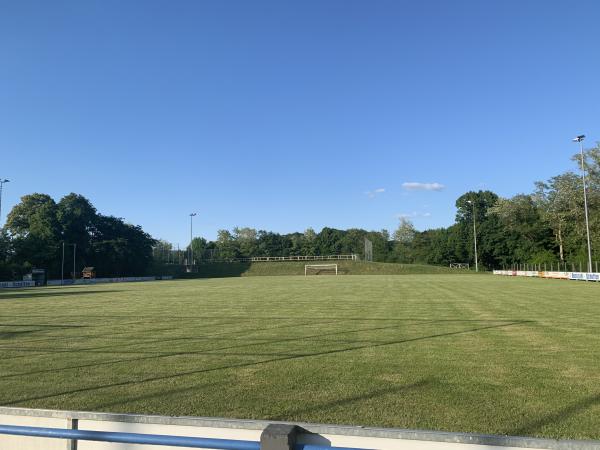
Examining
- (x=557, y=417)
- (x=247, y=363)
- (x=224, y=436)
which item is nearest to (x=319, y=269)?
(x=247, y=363)

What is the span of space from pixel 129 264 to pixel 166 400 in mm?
98905

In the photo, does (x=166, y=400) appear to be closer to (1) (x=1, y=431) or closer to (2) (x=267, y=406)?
(2) (x=267, y=406)

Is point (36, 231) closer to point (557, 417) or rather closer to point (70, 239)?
point (70, 239)

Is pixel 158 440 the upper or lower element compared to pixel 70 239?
lower

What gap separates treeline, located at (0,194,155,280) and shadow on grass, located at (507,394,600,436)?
78455 millimetres

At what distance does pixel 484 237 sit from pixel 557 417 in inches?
4351

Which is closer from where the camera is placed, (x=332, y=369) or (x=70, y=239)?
(x=332, y=369)

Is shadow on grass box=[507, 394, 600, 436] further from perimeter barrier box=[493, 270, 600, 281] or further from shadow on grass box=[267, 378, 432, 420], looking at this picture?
perimeter barrier box=[493, 270, 600, 281]

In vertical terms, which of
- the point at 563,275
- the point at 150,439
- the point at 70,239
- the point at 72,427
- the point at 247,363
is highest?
the point at 70,239

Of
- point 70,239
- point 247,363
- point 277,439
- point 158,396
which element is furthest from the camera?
point 70,239

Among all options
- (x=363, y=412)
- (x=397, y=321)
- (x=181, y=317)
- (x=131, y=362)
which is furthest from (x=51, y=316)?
(x=363, y=412)

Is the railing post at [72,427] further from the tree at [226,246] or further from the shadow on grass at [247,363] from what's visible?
the tree at [226,246]

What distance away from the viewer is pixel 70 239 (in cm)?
9025

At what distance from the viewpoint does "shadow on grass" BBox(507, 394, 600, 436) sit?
5.43 meters
